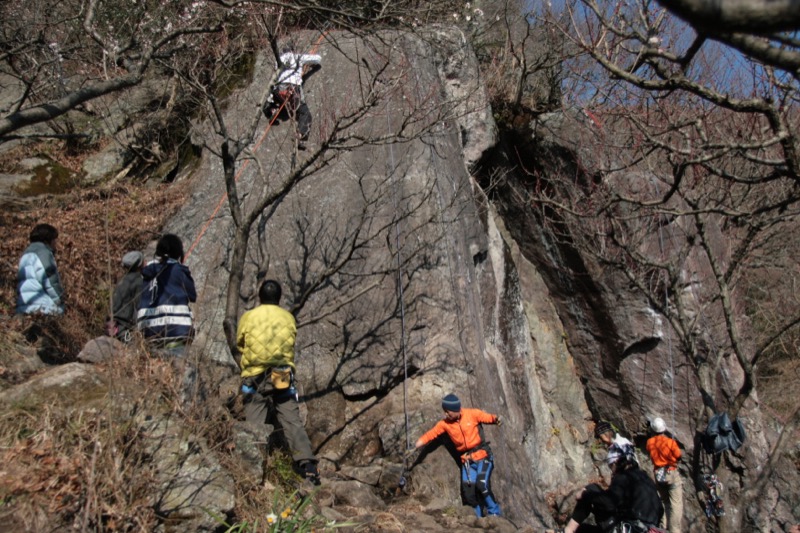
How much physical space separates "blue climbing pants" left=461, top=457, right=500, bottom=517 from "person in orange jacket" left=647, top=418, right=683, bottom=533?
2.77m

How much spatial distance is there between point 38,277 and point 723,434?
30.1 feet

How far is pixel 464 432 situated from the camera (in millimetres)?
7492

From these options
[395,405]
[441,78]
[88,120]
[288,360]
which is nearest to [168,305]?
[288,360]

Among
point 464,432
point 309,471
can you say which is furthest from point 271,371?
point 464,432

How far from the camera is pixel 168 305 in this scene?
19.9 ft

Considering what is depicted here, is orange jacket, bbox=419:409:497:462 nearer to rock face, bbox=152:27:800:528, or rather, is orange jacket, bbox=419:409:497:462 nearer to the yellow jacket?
rock face, bbox=152:27:800:528

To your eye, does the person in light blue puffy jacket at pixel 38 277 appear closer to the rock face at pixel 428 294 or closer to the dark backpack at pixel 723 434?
the rock face at pixel 428 294

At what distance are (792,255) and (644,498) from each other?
11.1m

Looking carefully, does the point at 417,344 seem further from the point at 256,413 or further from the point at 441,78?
the point at 441,78

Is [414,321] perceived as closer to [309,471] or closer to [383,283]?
[383,283]

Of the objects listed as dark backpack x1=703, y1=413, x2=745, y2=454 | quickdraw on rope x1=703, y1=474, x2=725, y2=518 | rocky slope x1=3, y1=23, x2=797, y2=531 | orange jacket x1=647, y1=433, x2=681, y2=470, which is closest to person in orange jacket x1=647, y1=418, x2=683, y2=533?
orange jacket x1=647, y1=433, x2=681, y2=470

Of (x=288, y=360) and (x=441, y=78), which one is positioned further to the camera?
(x=441, y=78)

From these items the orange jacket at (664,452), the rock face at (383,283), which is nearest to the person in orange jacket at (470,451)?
the rock face at (383,283)

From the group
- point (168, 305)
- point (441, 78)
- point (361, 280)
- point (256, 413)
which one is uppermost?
point (441, 78)
